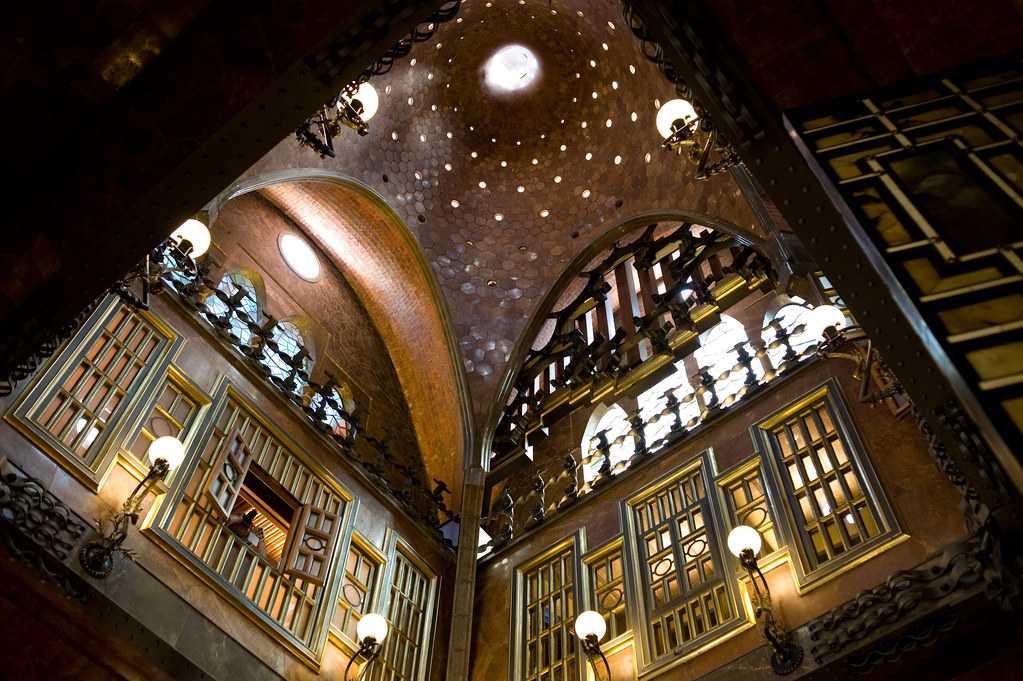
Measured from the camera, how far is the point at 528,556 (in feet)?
34.7

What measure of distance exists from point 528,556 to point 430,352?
158 inches

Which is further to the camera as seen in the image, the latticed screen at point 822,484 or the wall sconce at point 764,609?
the latticed screen at point 822,484

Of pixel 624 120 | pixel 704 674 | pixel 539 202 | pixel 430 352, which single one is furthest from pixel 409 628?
pixel 624 120

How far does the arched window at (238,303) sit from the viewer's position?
414 inches

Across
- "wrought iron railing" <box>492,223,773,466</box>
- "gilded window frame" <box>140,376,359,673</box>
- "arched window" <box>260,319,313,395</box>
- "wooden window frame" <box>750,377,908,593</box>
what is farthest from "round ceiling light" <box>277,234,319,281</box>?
"wooden window frame" <box>750,377,908,593</box>

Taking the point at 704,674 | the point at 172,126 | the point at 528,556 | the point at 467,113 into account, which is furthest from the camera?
the point at 467,113

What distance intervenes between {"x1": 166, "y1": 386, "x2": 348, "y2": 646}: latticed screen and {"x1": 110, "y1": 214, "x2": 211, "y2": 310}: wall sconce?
4.62 ft

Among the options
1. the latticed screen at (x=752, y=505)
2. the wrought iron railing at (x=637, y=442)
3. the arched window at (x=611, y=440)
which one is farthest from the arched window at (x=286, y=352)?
the latticed screen at (x=752, y=505)

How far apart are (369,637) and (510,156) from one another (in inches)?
349

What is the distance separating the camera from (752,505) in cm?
871

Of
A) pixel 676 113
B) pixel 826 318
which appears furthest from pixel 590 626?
pixel 676 113

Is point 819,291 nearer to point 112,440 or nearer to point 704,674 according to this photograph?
point 704,674

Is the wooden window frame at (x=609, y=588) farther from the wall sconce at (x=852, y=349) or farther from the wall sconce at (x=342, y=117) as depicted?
the wall sconce at (x=342, y=117)

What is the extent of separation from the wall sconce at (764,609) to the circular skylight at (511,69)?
9570 millimetres
